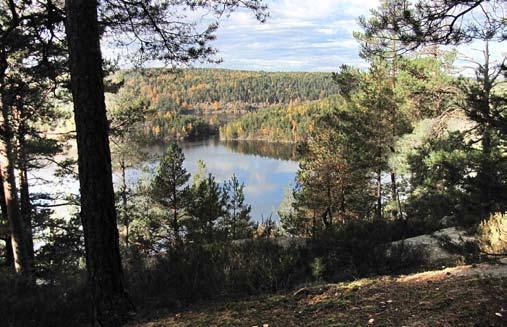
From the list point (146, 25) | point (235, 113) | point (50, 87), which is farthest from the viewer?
point (235, 113)

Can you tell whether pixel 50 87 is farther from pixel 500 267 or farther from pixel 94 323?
pixel 500 267

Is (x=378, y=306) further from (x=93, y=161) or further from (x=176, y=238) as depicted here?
(x=176, y=238)

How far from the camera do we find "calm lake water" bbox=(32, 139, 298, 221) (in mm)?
56188

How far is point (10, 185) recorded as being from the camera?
759 centimetres

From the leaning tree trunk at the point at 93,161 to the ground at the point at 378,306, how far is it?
1.28 feet

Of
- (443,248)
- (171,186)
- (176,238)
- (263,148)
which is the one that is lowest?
(263,148)

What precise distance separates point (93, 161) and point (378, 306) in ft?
7.71

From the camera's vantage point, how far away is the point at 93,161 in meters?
3.27

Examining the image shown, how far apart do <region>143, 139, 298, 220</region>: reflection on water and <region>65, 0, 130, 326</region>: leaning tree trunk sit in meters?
44.8

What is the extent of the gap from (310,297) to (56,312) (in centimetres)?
229

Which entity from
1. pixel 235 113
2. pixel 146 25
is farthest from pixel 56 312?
pixel 235 113

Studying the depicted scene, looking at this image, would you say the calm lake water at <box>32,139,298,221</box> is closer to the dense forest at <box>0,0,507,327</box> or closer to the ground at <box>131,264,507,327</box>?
the dense forest at <box>0,0,507,327</box>

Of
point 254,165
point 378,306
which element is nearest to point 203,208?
point 378,306

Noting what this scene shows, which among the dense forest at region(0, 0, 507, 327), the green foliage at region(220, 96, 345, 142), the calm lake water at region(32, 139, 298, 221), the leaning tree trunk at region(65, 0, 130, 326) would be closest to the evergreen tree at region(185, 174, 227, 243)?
the dense forest at region(0, 0, 507, 327)
